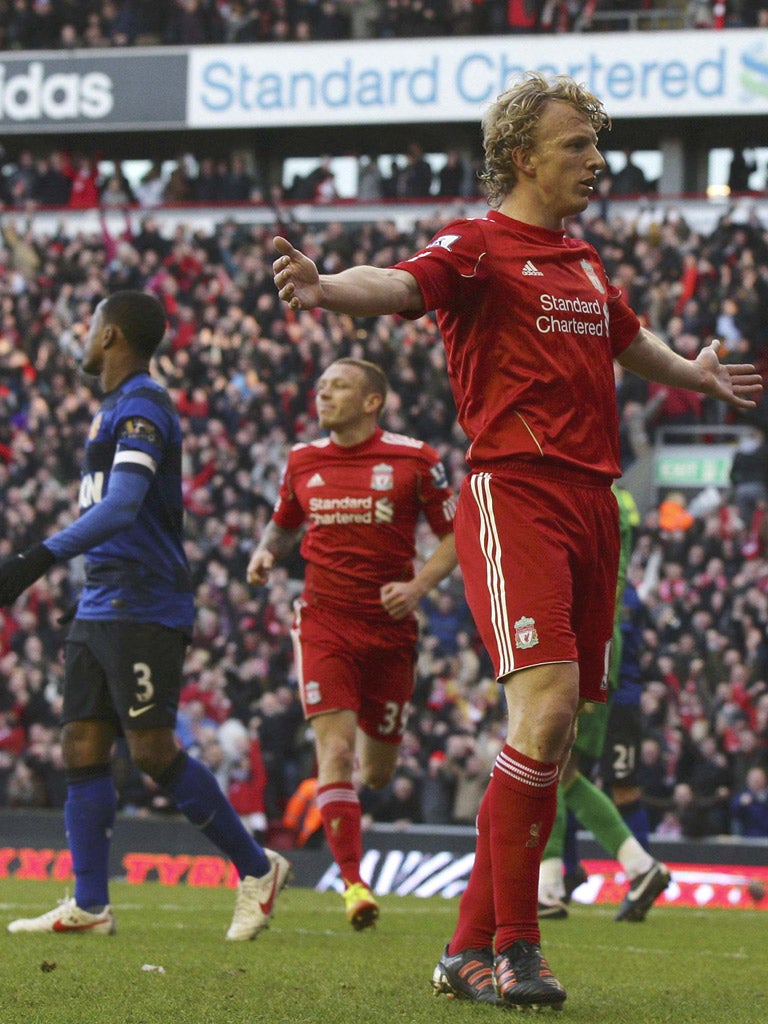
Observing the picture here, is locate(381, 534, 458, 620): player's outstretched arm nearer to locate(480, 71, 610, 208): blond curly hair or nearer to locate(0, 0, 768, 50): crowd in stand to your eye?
locate(480, 71, 610, 208): blond curly hair

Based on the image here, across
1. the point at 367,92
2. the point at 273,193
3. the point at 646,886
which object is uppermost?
the point at 367,92

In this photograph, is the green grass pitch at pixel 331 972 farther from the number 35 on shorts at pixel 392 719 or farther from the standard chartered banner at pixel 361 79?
the standard chartered banner at pixel 361 79

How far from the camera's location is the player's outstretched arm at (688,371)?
538cm

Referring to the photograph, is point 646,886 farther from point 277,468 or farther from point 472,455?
point 277,468

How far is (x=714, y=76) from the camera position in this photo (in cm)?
2697

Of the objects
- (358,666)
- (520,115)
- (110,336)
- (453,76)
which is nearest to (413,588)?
(358,666)

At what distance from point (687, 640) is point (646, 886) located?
7.67 metres

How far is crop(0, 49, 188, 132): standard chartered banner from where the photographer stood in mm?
30516

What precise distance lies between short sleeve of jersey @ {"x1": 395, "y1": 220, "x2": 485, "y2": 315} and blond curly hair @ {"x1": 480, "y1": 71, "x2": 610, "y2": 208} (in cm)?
27

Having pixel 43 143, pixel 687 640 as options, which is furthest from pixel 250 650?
pixel 43 143

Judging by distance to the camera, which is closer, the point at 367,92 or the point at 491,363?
the point at 491,363

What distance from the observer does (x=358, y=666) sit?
783 centimetres

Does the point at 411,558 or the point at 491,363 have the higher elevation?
the point at 491,363

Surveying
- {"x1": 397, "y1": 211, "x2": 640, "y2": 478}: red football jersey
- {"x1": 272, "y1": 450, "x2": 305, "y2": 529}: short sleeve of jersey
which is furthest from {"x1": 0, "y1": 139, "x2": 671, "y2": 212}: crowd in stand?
{"x1": 397, "y1": 211, "x2": 640, "y2": 478}: red football jersey
